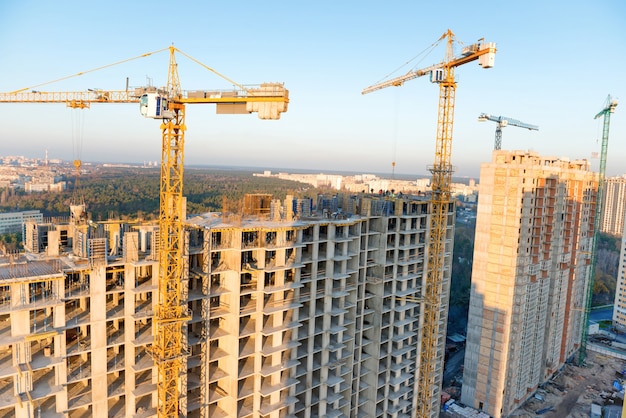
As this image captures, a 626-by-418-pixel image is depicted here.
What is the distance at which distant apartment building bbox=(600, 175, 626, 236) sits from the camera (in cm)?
12950

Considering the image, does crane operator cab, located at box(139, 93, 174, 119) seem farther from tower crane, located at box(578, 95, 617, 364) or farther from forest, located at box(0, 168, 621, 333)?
tower crane, located at box(578, 95, 617, 364)

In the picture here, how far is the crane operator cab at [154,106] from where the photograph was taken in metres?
23.9

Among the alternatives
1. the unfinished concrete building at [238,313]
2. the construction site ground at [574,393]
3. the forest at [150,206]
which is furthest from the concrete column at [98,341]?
the forest at [150,206]

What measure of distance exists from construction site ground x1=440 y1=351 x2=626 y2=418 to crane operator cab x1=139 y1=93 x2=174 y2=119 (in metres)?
44.3

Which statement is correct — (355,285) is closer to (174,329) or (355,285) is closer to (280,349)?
(280,349)

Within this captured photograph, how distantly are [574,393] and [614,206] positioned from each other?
106454mm

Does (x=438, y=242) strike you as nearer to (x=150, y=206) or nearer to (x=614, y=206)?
(x=150, y=206)

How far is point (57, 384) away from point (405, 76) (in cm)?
4295

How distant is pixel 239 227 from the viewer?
969 inches

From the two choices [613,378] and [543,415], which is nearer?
[543,415]

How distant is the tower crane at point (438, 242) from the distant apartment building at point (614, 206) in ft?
370

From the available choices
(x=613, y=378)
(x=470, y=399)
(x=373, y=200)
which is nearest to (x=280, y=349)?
(x=373, y=200)

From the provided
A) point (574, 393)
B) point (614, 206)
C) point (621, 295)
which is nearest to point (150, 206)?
point (574, 393)

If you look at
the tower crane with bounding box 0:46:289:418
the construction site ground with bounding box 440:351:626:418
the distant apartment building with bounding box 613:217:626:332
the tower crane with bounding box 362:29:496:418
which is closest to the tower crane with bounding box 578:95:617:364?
the construction site ground with bounding box 440:351:626:418
